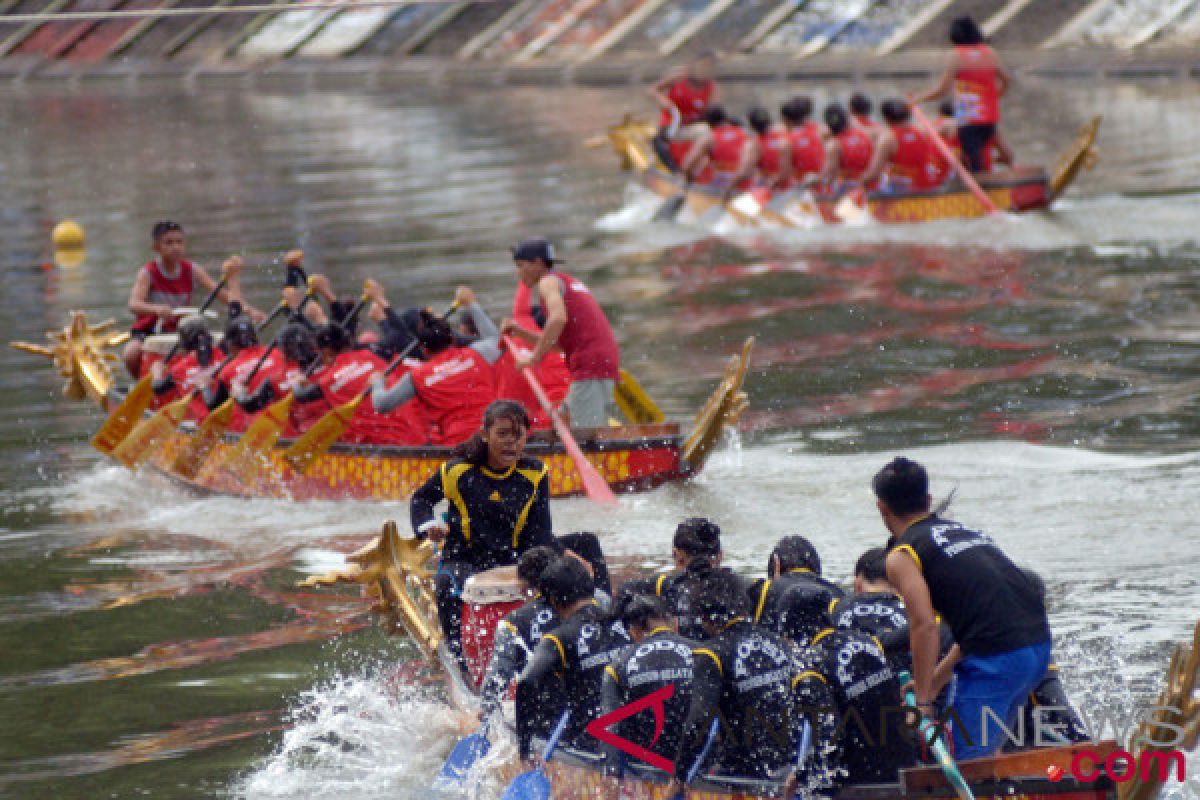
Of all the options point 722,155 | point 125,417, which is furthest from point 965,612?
point 722,155

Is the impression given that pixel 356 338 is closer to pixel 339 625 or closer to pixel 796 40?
pixel 339 625

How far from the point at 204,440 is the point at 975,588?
799cm

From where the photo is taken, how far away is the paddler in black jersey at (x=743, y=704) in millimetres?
6906

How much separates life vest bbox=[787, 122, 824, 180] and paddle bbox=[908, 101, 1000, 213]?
143 centimetres

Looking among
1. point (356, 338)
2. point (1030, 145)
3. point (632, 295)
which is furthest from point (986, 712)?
point (1030, 145)

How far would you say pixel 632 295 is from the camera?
69.1 feet

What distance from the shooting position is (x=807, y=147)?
2303 centimetres

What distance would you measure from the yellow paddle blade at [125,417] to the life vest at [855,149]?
1034cm

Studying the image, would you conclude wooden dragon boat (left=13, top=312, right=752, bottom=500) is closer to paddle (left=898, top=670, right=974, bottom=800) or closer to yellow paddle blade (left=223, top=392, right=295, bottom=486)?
yellow paddle blade (left=223, top=392, right=295, bottom=486)

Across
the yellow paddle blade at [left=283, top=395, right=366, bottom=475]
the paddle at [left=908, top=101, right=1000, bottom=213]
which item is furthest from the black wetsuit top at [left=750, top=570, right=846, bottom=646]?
the paddle at [left=908, top=101, right=1000, bottom=213]

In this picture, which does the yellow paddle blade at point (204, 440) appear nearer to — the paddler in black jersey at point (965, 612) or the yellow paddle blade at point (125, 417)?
the yellow paddle blade at point (125, 417)

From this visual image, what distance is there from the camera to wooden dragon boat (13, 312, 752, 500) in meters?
12.7

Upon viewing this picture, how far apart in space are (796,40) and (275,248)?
19.5m

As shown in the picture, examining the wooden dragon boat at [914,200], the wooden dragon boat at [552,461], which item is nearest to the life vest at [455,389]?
the wooden dragon boat at [552,461]
